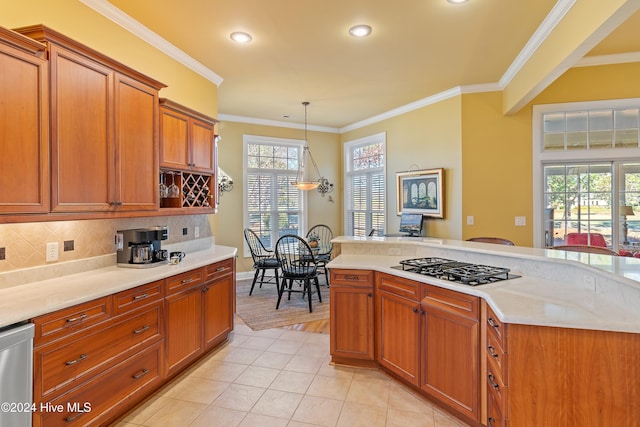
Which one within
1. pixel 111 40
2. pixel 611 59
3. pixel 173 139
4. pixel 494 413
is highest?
pixel 611 59

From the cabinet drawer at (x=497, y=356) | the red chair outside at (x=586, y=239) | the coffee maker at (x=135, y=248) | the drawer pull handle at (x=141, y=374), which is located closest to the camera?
the cabinet drawer at (x=497, y=356)

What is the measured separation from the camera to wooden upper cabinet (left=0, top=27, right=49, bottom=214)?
1729 millimetres

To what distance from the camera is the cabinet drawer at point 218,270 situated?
304 cm

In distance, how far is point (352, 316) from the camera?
286 cm

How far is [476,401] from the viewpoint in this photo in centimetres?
202

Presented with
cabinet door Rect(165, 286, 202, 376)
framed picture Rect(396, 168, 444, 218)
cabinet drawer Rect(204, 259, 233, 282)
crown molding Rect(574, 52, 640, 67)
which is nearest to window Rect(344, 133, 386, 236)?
framed picture Rect(396, 168, 444, 218)

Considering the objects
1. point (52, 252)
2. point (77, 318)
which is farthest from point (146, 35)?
point (77, 318)

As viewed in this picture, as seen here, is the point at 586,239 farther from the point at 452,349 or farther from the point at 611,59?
the point at 452,349

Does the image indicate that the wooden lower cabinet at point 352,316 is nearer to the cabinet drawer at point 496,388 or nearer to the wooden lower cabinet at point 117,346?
the cabinet drawer at point 496,388

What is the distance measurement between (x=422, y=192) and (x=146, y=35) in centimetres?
403

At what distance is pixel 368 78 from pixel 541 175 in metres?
2.53

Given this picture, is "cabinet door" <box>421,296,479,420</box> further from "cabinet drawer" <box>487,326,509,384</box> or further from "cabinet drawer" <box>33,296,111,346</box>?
"cabinet drawer" <box>33,296,111,346</box>

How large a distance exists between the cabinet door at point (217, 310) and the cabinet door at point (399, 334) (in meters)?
1.51

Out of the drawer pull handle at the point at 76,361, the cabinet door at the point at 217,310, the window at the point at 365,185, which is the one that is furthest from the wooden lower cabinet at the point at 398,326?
the window at the point at 365,185
